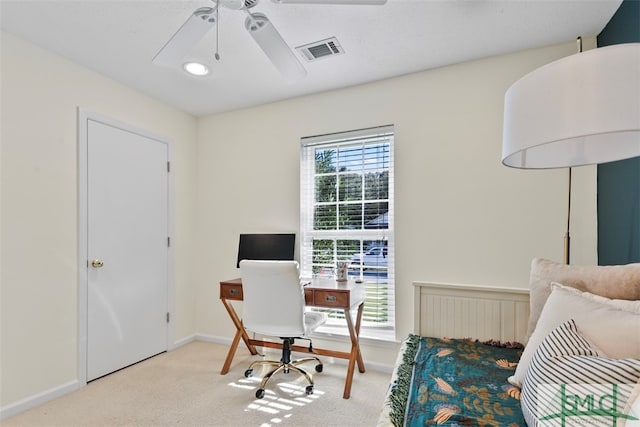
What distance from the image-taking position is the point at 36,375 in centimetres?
231

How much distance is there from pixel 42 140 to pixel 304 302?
2194mm

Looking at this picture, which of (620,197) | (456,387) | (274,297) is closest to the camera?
(456,387)

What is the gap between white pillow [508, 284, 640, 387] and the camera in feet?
3.62

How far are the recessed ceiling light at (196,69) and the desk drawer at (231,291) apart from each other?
65.0 inches

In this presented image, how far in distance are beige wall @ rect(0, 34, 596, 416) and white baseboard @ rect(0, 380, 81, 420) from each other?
0.04 m

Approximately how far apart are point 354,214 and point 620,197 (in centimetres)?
178

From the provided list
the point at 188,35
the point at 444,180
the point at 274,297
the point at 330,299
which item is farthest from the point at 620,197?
the point at 188,35

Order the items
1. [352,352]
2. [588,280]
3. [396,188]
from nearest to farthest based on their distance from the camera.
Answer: [588,280] < [352,352] < [396,188]

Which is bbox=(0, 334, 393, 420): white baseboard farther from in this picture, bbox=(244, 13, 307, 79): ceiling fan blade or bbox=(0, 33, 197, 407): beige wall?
bbox=(244, 13, 307, 79): ceiling fan blade

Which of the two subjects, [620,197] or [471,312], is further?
[471,312]

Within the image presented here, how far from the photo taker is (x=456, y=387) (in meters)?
1.41

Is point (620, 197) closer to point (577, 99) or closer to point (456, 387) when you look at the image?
point (577, 99)

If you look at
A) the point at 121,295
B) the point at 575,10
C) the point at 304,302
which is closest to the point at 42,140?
the point at 121,295

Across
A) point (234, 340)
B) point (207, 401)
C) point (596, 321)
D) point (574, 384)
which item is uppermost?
point (596, 321)
